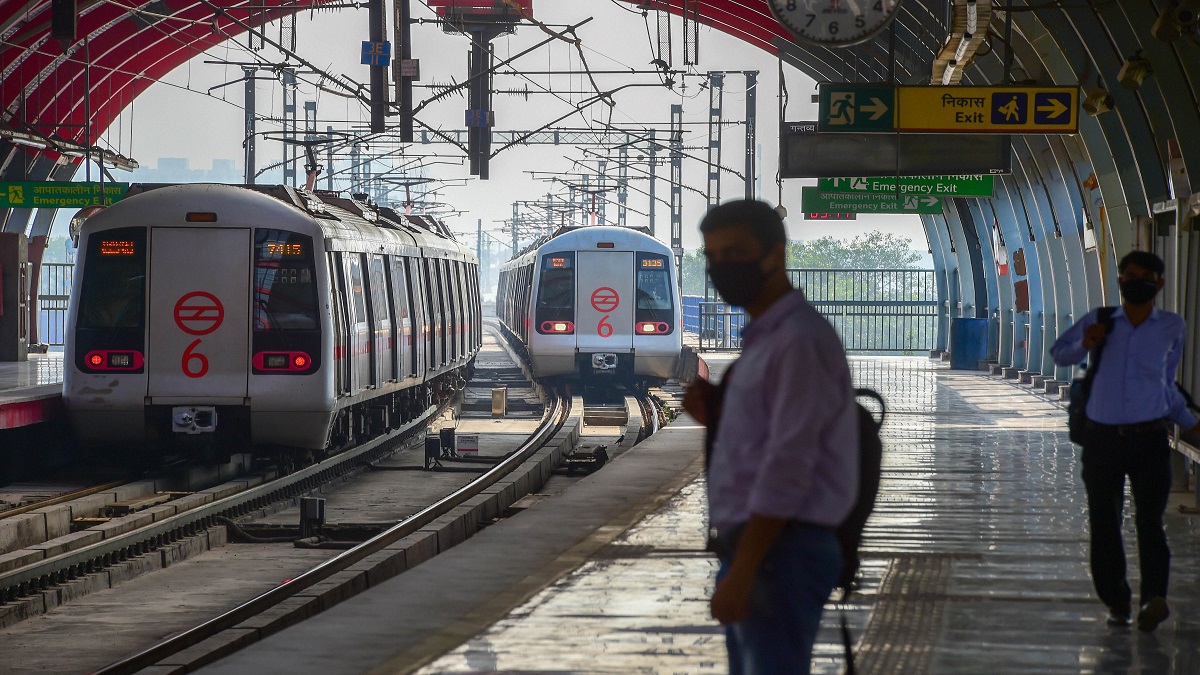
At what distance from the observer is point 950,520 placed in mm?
10484

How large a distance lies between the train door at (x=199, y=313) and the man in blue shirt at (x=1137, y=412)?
9362 mm

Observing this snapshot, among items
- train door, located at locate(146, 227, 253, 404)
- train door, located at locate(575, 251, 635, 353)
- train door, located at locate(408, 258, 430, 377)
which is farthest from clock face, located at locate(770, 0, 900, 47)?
train door, located at locate(575, 251, 635, 353)

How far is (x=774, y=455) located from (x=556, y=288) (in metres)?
22.9

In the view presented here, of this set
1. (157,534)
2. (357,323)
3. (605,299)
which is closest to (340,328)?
(357,323)

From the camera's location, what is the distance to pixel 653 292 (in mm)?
26156

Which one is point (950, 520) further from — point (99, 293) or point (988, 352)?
point (988, 352)

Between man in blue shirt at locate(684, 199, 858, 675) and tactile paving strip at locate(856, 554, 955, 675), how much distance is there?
2495 mm

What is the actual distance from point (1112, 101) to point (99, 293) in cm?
957

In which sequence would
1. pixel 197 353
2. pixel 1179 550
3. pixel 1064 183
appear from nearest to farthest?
1. pixel 1179 550
2. pixel 197 353
3. pixel 1064 183

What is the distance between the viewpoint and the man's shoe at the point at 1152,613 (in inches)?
261

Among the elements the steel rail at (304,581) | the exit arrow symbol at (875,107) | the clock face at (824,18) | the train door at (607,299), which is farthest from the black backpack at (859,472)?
the train door at (607,299)

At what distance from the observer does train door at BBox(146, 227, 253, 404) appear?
46.9 ft

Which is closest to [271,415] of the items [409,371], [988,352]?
[409,371]

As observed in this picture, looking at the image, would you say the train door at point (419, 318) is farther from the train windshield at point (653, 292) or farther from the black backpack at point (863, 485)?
the black backpack at point (863, 485)
